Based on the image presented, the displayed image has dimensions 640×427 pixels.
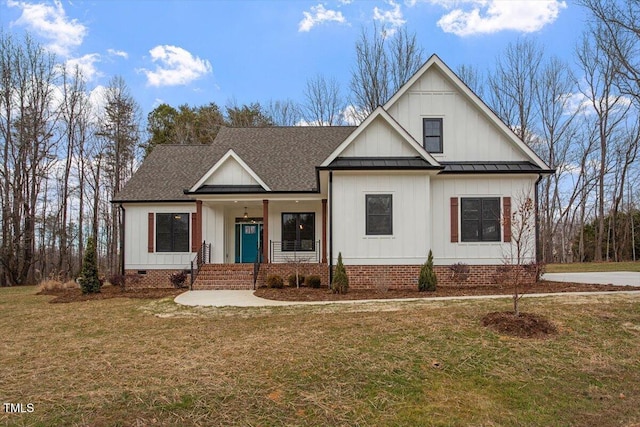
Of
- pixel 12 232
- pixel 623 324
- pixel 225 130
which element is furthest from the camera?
pixel 12 232

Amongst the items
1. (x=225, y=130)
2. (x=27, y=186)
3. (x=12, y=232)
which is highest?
(x=225, y=130)

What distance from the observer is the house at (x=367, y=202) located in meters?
13.1

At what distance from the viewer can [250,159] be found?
61.6 feet

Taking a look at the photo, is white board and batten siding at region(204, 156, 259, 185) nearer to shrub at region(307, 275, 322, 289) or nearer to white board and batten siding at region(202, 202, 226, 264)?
white board and batten siding at region(202, 202, 226, 264)

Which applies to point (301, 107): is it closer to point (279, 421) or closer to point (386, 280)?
point (386, 280)

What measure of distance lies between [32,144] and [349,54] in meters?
22.1

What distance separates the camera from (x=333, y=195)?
43.3 ft

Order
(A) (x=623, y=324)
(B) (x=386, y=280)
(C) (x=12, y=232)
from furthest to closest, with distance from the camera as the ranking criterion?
(C) (x=12, y=232) < (B) (x=386, y=280) < (A) (x=623, y=324)

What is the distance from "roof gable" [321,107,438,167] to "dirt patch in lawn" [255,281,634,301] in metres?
4.36

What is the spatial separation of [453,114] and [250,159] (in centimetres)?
910

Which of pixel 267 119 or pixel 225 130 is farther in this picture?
pixel 267 119

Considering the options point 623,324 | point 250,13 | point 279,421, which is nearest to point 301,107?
point 250,13

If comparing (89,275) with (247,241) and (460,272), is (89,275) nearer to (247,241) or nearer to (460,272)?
(247,241)

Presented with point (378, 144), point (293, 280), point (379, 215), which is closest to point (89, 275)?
point (293, 280)
